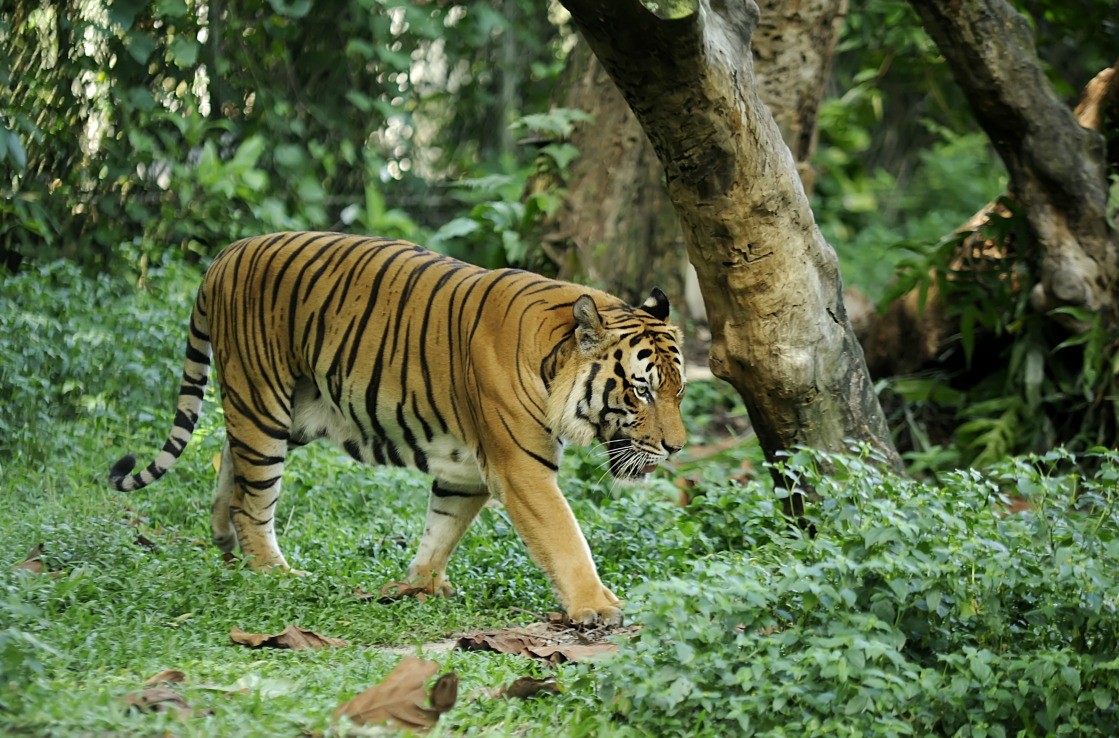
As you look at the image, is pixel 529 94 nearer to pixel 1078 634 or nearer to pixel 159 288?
pixel 159 288

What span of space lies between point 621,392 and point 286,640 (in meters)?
1.51

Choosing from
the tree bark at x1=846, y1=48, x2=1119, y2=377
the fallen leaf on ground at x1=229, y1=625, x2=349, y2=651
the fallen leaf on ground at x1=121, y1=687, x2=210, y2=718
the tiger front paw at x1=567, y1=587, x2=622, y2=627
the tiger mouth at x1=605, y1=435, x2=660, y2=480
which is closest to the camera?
the fallen leaf on ground at x1=121, y1=687, x2=210, y2=718

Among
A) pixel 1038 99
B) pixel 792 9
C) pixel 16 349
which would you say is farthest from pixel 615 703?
pixel 792 9

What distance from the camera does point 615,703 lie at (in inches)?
124

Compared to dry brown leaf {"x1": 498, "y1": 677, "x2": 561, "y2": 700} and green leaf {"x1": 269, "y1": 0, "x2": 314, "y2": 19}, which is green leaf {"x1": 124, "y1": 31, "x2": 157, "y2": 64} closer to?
green leaf {"x1": 269, "y1": 0, "x2": 314, "y2": 19}

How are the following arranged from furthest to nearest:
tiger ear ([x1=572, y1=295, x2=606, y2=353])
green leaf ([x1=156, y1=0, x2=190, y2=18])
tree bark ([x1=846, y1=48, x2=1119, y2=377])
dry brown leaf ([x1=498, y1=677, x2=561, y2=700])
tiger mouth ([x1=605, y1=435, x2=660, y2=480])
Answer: green leaf ([x1=156, y1=0, x2=190, y2=18]), tree bark ([x1=846, y1=48, x2=1119, y2=377]), tiger mouth ([x1=605, y1=435, x2=660, y2=480]), tiger ear ([x1=572, y1=295, x2=606, y2=353]), dry brown leaf ([x1=498, y1=677, x2=561, y2=700])

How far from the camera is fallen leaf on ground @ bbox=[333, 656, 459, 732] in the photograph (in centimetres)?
299

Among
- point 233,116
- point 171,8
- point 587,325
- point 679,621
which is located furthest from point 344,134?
point 679,621

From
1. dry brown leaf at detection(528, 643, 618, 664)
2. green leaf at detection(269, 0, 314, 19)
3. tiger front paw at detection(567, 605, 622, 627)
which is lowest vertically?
tiger front paw at detection(567, 605, 622, 627)

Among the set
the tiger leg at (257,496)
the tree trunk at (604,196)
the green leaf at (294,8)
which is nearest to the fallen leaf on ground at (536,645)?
the tiger leg at (257,496)

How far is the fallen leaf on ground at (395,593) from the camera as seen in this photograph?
4.56 meters

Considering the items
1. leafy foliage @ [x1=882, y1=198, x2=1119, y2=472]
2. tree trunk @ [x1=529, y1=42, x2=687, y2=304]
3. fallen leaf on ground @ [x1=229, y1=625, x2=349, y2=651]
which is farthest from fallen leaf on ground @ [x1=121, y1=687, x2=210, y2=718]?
tree trunk @ [x1=529, y1=42, x2=687, y2=304]

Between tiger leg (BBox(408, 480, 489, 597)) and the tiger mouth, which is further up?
the tiger mouth

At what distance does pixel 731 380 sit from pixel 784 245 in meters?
0.64
